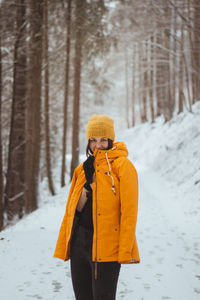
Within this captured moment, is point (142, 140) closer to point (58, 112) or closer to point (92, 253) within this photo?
point (58, 112)

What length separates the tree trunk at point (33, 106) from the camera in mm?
Result: 8547

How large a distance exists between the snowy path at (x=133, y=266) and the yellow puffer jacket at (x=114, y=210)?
1.69 metres

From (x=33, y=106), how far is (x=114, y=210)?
765 centimetres

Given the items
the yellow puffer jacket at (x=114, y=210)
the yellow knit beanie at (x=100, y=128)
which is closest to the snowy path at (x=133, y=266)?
the yellow puffer jacket at (x=114, y=210)

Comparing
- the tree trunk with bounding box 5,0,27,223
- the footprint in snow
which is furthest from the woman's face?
the tree trunk with bounding box 5,0,27,223

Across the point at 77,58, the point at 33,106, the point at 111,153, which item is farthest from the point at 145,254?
the point at 77,58

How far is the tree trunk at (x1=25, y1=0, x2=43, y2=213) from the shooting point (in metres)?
8.55

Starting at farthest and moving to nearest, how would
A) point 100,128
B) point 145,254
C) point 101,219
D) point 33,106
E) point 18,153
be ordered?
point 18,153 → point 33,106 → point 145,254 → point 100,128 → point 101,219

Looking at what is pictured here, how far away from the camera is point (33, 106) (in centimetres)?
905

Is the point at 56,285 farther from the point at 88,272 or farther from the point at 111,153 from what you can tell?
the point at 111,153

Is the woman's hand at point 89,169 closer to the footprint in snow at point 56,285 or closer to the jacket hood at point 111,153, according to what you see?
the jacket hood at point 111,153

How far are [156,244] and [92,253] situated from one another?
11.2 ft

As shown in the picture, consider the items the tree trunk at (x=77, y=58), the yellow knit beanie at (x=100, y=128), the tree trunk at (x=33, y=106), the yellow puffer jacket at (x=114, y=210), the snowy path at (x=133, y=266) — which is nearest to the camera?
the yellow puffer jacket at (x=114, y=210)

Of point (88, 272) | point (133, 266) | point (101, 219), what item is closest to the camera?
point (101, 219)
